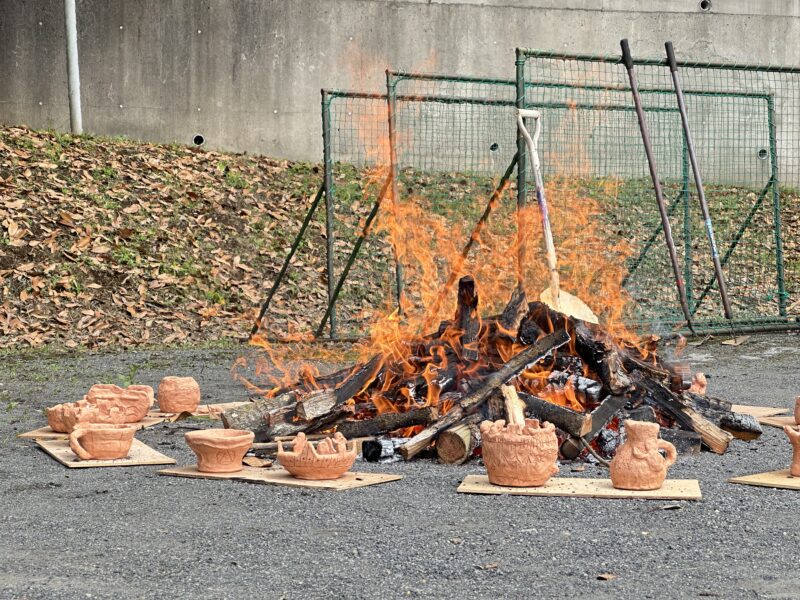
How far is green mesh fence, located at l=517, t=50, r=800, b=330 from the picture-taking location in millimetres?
12188

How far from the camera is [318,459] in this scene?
5.36 m

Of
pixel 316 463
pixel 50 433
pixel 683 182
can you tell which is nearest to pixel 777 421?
pixel 316 463

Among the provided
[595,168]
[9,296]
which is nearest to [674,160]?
[595,168]

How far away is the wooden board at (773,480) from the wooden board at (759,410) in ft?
5.90

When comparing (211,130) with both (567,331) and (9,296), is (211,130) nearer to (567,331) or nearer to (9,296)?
(9,296)

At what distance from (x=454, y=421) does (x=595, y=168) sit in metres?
9.08

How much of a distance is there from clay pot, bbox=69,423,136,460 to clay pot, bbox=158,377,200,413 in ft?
4.42

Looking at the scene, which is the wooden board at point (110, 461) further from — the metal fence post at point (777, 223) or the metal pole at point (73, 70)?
the metal pole at point (73, 70)

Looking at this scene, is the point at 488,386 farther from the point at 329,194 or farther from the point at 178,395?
the point at 329,194

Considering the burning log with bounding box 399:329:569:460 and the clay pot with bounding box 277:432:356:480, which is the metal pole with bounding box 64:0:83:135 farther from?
the clay pot with bounding box 277:432:356:480

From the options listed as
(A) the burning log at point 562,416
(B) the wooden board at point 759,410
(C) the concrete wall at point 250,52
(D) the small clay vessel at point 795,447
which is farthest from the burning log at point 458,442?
(C) the concrete wall at point 250,52

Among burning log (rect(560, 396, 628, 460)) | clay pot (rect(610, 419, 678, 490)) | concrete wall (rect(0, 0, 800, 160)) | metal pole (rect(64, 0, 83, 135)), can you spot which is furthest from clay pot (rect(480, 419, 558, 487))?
metal pole (rect(64, 0, 83, 135))

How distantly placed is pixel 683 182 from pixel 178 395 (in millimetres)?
6329

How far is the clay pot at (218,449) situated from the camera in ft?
18.1
